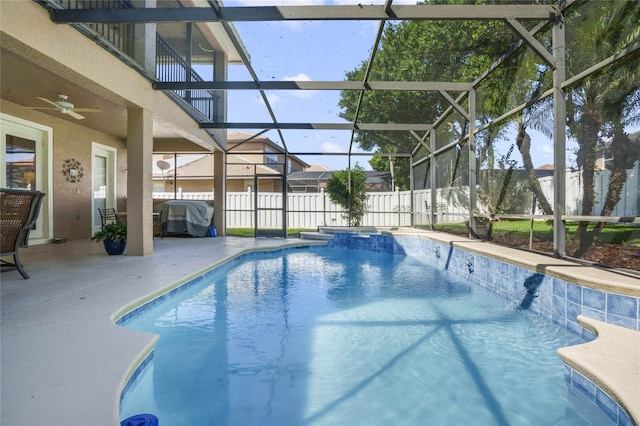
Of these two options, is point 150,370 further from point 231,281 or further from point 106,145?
point 106,145

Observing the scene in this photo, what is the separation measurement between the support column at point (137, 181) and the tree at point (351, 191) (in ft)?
21.6

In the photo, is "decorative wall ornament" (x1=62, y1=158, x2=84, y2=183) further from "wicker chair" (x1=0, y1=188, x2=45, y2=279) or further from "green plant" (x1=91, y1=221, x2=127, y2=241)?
"wicker chair" (x1=0, y1=188, x2=45, y2=279)

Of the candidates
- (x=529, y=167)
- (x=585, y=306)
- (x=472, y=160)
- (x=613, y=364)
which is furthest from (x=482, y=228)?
(x=613, y=364)

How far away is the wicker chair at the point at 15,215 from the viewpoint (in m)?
3.58

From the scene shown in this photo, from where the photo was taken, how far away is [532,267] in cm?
373

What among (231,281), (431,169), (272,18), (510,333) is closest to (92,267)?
(231,281)

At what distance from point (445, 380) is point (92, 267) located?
180 inches

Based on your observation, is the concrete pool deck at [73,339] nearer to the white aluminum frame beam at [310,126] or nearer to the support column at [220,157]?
the white aluminum frame beam at [310,126]

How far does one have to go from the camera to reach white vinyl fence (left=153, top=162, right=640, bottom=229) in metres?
3.88

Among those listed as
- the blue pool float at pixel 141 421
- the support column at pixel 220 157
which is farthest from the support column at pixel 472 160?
the support column at pixel 220 157

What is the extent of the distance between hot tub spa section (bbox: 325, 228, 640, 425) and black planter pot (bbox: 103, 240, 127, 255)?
18.2ft

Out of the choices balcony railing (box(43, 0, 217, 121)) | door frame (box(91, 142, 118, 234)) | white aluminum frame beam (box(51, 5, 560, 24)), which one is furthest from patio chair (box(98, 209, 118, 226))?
white aluminum frame beam (box(51, 5, 560, 24))

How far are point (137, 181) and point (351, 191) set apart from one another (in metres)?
6.96

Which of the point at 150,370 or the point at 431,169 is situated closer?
the point at 150,370
